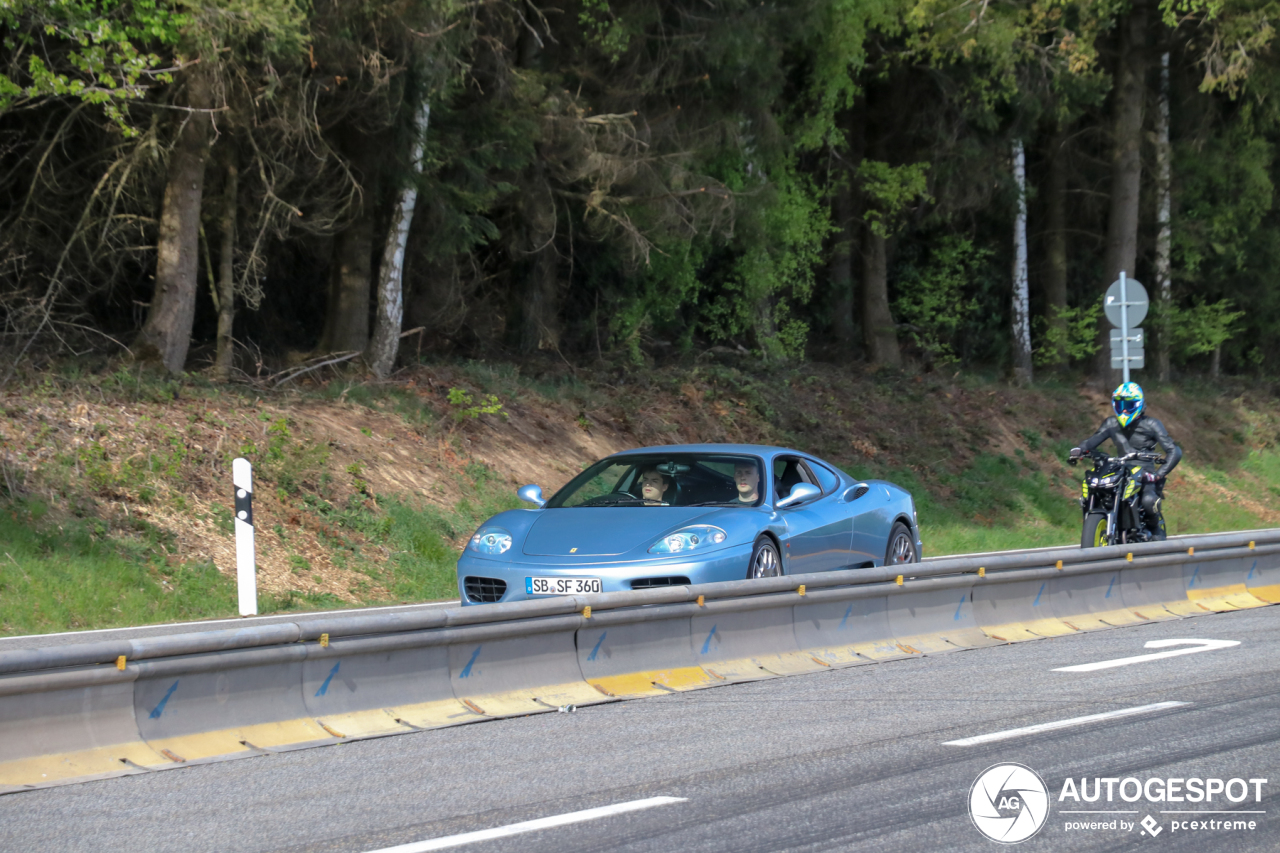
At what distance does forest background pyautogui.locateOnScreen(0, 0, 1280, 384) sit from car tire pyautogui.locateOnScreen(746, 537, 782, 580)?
29.5 ft

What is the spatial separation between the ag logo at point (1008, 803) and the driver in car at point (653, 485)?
4.97 metres

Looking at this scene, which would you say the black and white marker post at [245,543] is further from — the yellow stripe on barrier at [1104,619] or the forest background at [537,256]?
the yellow stripe on barrier at [1104,619]

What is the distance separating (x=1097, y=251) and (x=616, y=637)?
36139mm

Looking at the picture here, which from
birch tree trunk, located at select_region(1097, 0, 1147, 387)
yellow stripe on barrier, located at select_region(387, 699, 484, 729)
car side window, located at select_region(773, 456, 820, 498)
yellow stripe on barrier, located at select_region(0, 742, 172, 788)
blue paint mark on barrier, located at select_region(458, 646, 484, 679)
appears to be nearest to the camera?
yellow stripe on barrier, located at select_region(0, 742, 172, 788)

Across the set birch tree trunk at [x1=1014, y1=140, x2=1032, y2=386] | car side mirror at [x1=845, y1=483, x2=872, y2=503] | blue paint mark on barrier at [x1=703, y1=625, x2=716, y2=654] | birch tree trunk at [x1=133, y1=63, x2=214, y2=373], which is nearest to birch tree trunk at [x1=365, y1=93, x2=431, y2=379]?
birch tree trunk at [x1=133, y1=63, x2=214, y2=373]

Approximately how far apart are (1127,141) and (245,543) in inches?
1097

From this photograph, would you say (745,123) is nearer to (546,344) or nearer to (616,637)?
(546,344)

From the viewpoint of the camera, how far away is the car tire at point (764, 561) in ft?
32.8

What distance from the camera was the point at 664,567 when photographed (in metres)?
9.52

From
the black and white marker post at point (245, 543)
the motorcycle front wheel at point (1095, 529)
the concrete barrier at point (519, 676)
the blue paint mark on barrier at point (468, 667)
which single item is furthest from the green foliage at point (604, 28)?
the blue paint mark on barrier at point (468, 667)

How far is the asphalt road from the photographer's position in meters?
5.19

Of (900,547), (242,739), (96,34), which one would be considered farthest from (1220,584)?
(96,34)

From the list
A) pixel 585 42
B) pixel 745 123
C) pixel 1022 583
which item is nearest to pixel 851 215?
pixel 745 123

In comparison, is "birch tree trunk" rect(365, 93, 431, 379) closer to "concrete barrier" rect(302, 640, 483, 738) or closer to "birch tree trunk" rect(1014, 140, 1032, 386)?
"concrete barrier" rect(302, 640, 483, 738)
